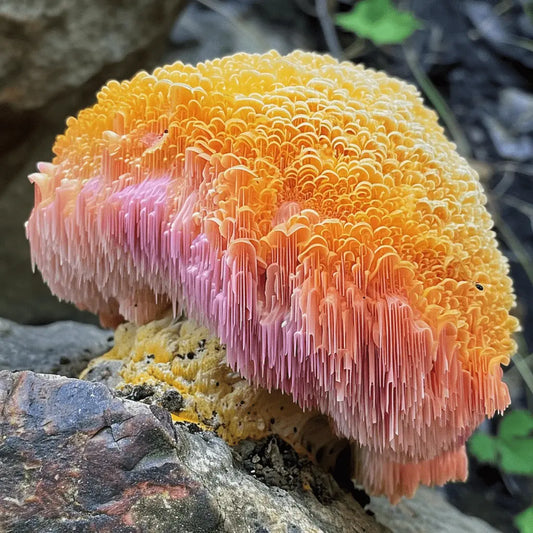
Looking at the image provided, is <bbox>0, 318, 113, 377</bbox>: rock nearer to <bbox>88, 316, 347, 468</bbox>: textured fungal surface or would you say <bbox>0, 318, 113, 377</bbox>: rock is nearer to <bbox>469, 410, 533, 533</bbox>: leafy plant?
<bbox>88, 316, 347, 468</bbox>: textured fungal surface

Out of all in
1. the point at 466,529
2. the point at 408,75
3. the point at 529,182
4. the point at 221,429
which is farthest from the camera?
the point at 408,75

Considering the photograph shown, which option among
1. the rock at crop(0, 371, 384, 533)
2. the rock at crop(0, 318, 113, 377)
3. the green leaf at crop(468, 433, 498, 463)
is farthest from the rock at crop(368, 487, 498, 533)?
the rock at crop(0, 318, 113, 377)

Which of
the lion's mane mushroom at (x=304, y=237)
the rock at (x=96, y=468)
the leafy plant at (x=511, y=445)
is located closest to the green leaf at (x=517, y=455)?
the leafy plant at (x=511, y=445)

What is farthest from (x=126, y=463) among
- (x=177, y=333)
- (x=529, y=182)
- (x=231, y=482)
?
(x=529, y=182)

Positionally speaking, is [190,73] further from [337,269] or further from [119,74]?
[119,74]

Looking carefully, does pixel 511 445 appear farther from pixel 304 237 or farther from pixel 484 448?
pixel 304 237

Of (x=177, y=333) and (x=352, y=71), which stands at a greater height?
(x=352, y=71)
